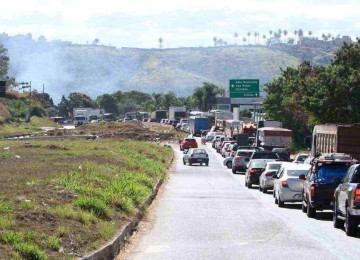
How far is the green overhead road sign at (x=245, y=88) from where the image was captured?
324 ft

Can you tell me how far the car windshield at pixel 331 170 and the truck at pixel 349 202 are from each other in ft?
11.2

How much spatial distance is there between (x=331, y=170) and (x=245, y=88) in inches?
2882

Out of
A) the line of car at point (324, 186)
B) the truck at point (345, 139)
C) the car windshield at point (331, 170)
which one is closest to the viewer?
the line of car at point (324, 186)

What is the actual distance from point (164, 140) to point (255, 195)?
287ft

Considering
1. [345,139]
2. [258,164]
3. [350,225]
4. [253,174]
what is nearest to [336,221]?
[350,225]

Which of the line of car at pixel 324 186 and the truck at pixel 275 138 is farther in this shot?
the truck at pixel 275 138

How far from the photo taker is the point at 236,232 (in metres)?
22.5

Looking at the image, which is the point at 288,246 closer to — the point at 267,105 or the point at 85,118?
the point at 267,105

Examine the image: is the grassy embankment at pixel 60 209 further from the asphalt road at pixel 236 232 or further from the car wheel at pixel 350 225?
the car wheel at pixel 350 225

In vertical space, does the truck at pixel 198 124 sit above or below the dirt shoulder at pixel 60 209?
below

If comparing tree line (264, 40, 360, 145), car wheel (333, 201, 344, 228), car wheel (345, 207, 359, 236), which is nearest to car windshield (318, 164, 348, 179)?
car wheel (333, 201, 344, 228)

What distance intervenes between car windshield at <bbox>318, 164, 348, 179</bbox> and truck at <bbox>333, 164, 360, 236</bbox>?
340 centimetres

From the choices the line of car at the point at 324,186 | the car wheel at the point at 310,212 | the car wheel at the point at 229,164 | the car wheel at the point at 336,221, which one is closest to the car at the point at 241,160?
the car wheel at the point at 229,164

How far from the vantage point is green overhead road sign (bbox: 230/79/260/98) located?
98.6m
